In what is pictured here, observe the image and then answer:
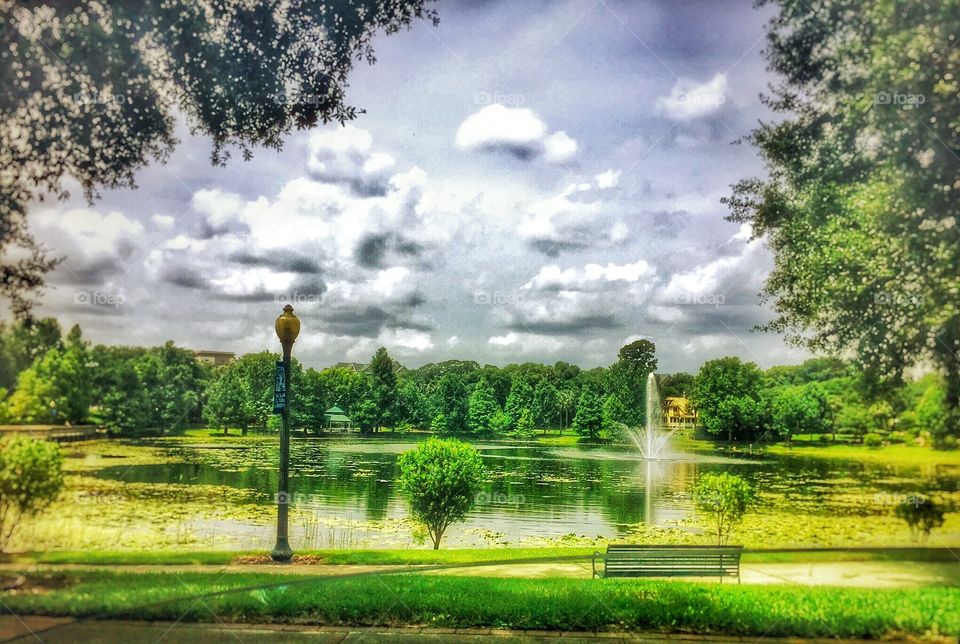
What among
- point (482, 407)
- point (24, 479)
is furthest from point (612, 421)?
point (24, 479)

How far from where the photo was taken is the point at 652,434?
6855 millimetres

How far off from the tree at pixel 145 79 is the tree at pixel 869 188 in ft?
12.0

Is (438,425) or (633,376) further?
(438,425)

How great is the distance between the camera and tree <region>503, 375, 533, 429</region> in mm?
6852

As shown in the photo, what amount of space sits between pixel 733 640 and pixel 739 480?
1.77 m

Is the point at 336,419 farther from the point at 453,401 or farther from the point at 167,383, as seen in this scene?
the point at 167,383

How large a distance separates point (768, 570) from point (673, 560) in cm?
120

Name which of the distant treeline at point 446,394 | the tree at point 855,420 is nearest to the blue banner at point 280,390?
the distant treeline at point 446,394

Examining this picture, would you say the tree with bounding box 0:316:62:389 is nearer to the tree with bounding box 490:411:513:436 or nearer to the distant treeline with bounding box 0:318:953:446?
the distant treeline with bounding box 0:318:953:446

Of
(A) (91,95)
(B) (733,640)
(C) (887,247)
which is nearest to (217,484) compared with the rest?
(A) (91,95)

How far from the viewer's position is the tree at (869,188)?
208 inches

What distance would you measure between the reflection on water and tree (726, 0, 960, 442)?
144 centimetres

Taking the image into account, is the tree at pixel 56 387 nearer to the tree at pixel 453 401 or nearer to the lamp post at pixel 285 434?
the lamp post at pixel 285 434

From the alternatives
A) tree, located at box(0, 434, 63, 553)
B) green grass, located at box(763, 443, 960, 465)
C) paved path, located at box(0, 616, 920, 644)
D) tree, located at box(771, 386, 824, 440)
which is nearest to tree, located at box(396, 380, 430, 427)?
paved path, located at box(0, 616, 920, 644)
